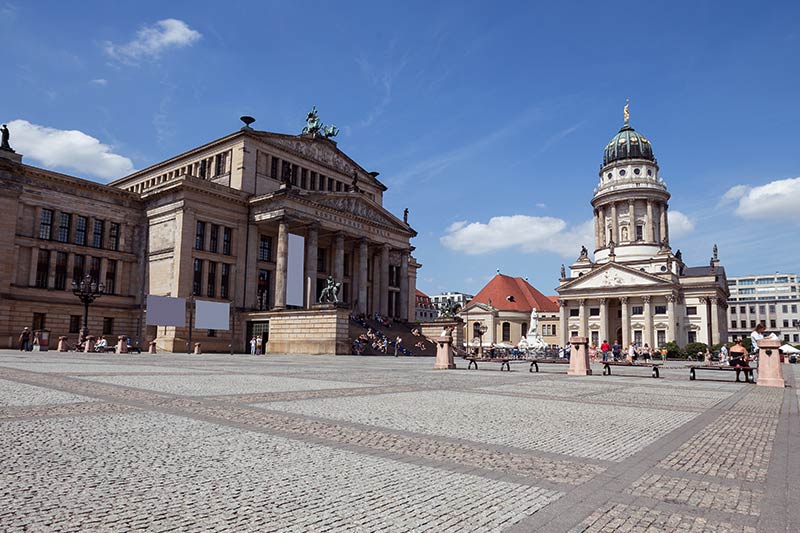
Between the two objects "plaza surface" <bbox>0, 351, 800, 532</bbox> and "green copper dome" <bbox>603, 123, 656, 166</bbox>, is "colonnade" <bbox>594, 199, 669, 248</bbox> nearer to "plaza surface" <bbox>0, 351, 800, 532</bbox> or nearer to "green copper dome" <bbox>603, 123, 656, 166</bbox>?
"green copper dome" <bbox>603, 123, 656, 166</bbox>

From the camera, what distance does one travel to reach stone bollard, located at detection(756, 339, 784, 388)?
18.1 metres

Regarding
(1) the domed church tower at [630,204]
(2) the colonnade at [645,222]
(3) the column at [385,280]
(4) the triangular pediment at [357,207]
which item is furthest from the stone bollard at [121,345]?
(2) the colonnade at [645,222]

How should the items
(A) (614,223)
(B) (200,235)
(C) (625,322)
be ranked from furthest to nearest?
(A) (614,223) → (C) (625,322) → (B) (200,235)

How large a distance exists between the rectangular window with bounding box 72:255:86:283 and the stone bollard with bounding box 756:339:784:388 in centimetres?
4712

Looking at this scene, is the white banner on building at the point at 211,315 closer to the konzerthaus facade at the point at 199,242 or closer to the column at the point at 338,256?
the konzerthaus facade at the point at 199,242

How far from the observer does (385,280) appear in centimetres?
6072

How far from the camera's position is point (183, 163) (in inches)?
2293

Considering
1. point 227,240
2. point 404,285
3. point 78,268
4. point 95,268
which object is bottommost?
point 78,268

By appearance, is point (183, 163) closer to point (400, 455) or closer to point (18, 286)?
point (18, 286)

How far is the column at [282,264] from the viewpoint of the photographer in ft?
161

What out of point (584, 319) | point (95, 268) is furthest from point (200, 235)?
point (584, 319)

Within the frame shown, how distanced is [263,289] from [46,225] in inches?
713

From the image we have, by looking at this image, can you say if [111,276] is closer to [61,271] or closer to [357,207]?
[61,271]

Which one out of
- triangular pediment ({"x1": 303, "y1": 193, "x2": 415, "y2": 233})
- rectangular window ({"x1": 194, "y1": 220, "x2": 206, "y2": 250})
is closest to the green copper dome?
triangular pediment ({"x1": 303, "y1": 193, "x2": 415, "y2": 233})
